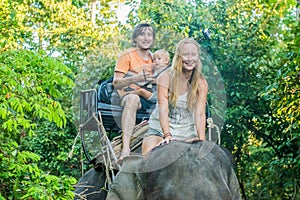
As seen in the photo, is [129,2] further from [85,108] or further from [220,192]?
[220,192]

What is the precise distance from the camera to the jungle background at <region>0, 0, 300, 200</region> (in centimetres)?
611

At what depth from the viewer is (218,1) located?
1085cm

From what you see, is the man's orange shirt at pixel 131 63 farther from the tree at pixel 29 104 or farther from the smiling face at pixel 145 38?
the tree at pixel 29 104

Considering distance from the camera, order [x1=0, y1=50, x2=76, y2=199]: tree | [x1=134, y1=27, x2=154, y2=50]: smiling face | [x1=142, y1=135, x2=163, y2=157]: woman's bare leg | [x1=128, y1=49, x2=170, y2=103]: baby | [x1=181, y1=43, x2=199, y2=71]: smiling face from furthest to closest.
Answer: [x1=0, y1=50, x2=76, y2=199]: tree < [x1=134, y1=27, x2=154, y2=50]: smiling face < [x1=128, y1=49, x2=170, y2=103]: baby < [x1=142, y1=135, x2=163, y2=157]: woman's bare leg < [x1=181, y1=43, x2=199, y2=71]: smiling face

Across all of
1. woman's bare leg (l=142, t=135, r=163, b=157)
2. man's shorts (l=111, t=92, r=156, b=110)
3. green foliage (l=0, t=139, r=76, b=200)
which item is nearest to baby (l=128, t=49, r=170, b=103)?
man's shorts (l=111, t=92, r=156, b=110)

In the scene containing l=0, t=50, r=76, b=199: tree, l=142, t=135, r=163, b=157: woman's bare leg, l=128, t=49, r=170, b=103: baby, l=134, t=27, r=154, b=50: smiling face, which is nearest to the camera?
l=142, t=135, r=163, b=157: woman's bare leg

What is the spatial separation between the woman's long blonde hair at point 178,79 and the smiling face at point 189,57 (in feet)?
0.06

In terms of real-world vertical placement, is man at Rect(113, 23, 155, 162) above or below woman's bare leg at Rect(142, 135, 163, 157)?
above

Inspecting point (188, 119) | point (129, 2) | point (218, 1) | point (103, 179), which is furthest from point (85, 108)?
point (218, 1)

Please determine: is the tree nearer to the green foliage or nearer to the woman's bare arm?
the green foliage

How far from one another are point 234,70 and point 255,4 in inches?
46.9

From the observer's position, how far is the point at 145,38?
186 inches

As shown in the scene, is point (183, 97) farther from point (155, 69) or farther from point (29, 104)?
point (29, 104)

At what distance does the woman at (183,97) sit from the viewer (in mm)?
3879
